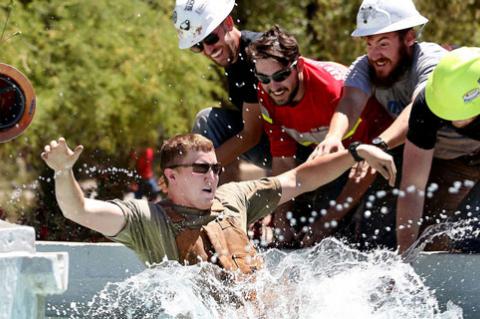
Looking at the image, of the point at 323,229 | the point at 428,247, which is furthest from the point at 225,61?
the point at 428,247

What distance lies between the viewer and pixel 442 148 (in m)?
6.38

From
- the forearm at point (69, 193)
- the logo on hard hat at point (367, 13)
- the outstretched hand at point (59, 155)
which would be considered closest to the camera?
the outstretched hand at point (59, 155)

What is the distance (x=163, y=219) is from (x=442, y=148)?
183 centimetres

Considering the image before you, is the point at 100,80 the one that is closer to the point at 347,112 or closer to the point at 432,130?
the point at 347,112

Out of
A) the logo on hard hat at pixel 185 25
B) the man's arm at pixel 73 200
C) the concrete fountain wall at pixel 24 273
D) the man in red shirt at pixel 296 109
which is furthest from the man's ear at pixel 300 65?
the concrete fountain wall at pixel 24 273

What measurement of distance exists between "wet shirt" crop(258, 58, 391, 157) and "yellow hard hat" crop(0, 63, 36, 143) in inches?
58.2

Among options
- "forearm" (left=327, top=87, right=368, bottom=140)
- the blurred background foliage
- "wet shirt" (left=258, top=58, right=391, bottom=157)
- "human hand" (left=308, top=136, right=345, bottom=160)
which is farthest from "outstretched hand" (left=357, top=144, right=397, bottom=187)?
the blurred background foliage

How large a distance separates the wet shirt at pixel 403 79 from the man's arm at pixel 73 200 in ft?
6.30

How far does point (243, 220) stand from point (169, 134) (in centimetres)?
536

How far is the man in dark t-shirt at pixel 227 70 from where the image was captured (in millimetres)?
6668

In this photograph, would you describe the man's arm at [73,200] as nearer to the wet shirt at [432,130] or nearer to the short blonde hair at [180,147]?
the short blonde hair at [180,147]

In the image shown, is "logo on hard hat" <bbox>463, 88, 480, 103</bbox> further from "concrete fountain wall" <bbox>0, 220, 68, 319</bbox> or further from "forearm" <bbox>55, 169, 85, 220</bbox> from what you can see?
"concrete fountain wall" <bbox>0, 220, 68, 319</bbox>

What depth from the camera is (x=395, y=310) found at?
5.62m

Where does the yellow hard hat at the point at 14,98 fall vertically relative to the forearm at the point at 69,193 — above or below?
below
